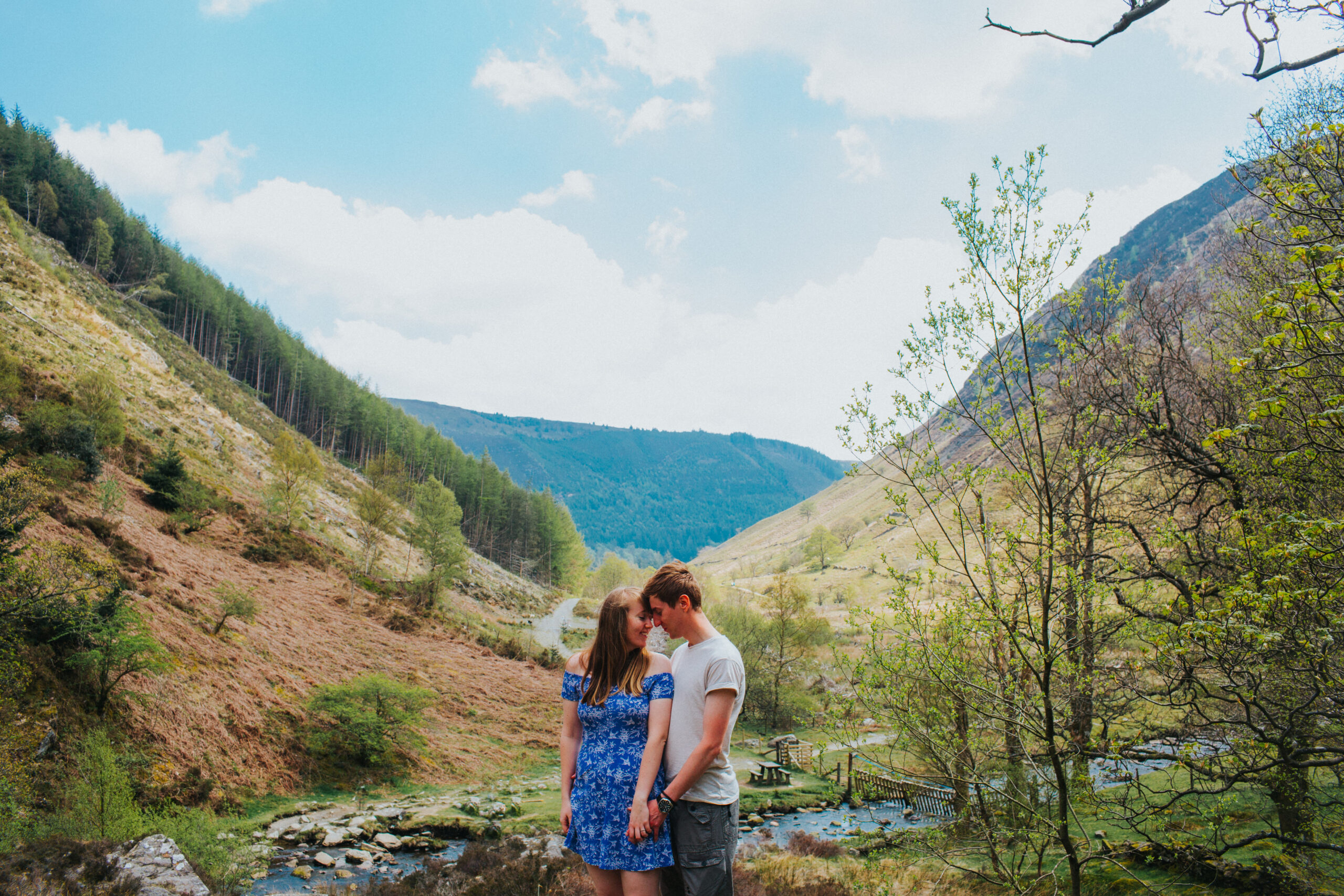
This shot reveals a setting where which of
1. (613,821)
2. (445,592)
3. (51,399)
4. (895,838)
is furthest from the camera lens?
→ (445,592)

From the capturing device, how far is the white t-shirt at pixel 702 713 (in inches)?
142

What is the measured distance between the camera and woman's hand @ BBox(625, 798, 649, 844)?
11.3 ft

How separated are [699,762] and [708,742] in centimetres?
12

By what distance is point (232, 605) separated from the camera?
19.2 m

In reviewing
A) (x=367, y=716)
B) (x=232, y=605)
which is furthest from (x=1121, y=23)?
(x=232, y=605)

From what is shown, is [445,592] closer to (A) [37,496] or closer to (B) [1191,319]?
(A) [37,496]

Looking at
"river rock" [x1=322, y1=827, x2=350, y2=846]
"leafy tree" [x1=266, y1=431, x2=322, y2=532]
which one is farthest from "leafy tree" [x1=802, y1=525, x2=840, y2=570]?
"river rock" [x1=322, y1=827, x2=350, y2=846]

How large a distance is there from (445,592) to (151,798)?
33.0 metres

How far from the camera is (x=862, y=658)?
284 inches

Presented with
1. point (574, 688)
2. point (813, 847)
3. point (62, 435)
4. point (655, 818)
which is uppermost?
point (62, 435)

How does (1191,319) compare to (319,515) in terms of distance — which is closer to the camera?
(1191,319)

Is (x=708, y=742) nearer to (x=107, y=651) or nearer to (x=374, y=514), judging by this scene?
(x=107, y=651)

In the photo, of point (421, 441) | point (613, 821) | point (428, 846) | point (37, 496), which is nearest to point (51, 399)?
point (37, 496)

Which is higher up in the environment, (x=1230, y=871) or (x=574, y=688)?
(x=574, y=688)
